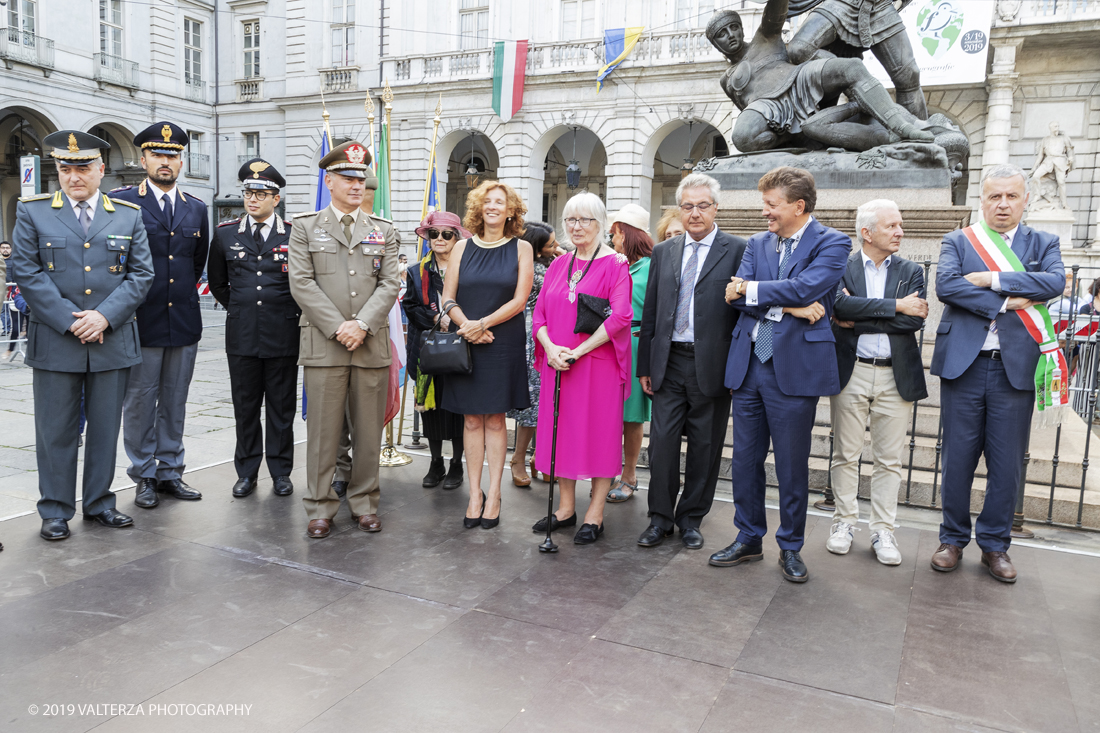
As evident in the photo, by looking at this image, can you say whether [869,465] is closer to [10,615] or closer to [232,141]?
[10,615]

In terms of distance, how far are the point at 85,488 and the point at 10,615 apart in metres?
1.21

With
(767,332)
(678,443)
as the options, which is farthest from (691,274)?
(678,443)

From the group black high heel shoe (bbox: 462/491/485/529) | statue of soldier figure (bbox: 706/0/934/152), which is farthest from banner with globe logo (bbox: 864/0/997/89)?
black high heel shoe (bbox: 462/491/485/529)

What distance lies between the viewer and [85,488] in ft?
14.1

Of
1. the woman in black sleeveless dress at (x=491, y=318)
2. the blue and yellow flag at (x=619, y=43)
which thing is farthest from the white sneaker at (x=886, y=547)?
the blue and yellow flag at (x=619, y=43)

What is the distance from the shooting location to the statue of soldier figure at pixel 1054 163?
1717cm

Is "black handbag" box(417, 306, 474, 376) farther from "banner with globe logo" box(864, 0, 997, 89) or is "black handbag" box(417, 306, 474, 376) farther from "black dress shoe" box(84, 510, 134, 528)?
"banner with globe logo" box(864, 0, 997, 89)

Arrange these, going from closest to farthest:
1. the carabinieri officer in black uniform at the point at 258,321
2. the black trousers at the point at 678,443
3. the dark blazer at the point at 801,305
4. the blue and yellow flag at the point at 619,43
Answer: the dark blazer at the point at 801,305 → the black trousers at the point at 678,443 → the carabinieri officer in black uniform at the point at 258,321 → the blue and yellow flag at the point at 619,43

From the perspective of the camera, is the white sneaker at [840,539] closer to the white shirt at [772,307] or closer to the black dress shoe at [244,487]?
the white shirt at [772,307]

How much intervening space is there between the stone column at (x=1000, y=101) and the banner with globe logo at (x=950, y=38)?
24.4 inches

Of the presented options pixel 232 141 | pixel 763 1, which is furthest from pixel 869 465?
pixel 232 141

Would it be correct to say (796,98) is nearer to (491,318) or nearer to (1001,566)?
(491,318)

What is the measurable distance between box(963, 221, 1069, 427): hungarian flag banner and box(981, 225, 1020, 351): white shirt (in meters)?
0.05

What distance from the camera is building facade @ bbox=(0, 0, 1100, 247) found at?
1816cm
